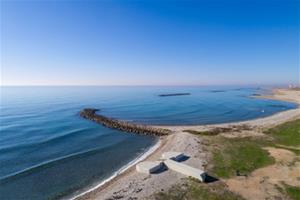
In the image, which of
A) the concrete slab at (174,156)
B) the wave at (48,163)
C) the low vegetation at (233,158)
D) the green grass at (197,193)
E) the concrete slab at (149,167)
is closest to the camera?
the green grass at (197,193)

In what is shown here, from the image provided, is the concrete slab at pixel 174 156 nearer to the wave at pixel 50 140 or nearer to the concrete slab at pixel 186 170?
the concrete slab at pixel 186 170

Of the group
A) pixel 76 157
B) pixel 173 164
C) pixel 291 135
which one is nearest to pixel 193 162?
pixel 173 164

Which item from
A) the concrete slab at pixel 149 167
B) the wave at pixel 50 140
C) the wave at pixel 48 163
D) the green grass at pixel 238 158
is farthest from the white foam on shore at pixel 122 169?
the wave at pixel 50 140

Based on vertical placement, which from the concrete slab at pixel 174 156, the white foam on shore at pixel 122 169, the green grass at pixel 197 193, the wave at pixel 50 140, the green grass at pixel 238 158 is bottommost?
the white foam on shore at pixel 122 169

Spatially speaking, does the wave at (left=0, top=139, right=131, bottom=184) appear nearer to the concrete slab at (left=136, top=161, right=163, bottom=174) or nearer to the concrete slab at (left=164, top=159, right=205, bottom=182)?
the concrete slab at (left=136, top=161, right=163, bottom=174)

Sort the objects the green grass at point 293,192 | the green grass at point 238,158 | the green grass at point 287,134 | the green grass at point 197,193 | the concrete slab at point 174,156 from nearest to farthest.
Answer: the green grass at point 293,192, the green grass at point 197,193, the green grass at point 238,158, the concrete slab at point 174,156, the green grass at point 287,134

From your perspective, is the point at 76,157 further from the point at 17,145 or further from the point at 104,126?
the point at 104,126

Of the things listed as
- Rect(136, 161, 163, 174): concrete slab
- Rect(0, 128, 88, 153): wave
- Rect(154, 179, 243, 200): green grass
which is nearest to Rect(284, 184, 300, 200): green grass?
Rect(154, 179, 243, 200): green grass
